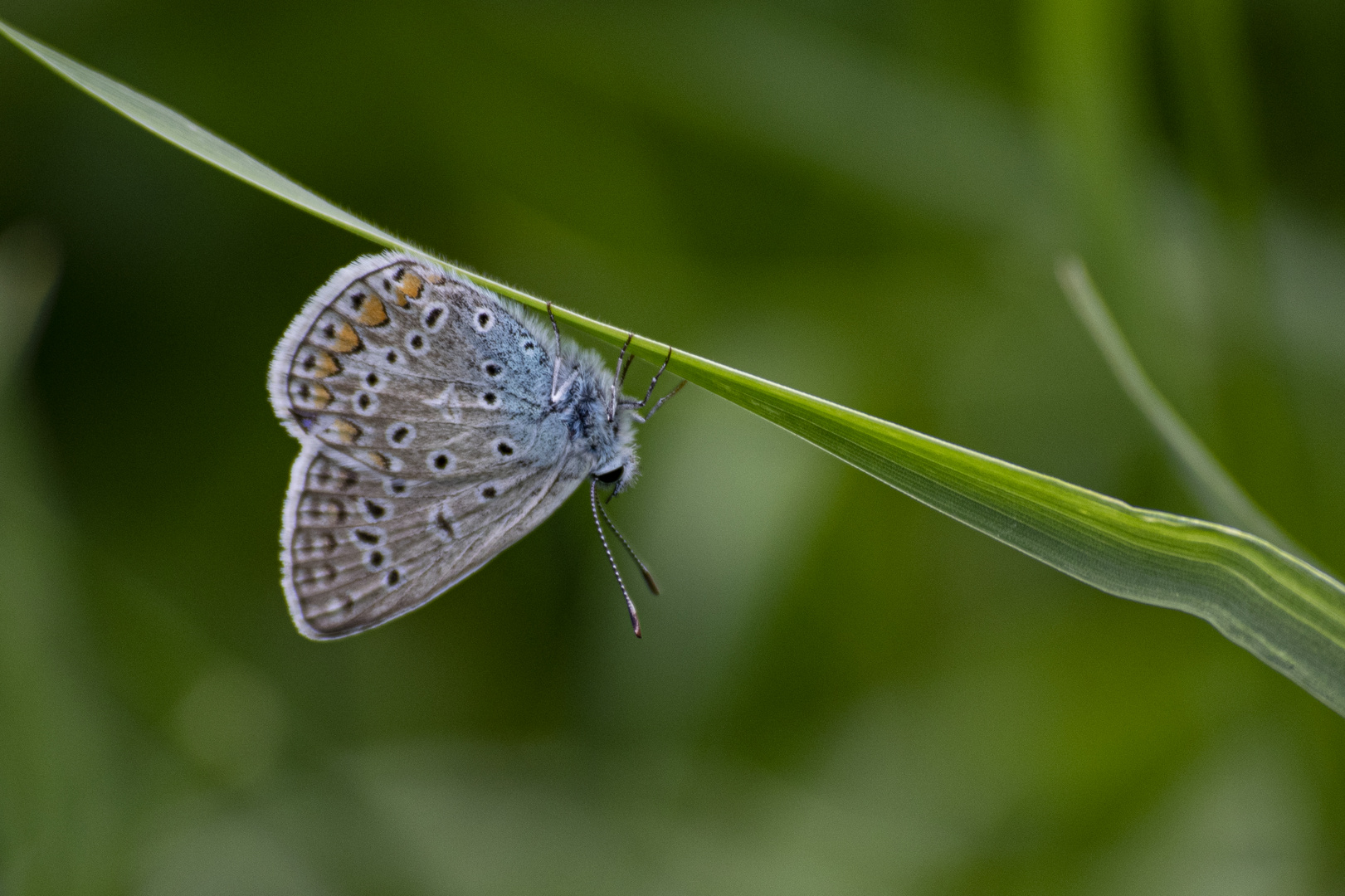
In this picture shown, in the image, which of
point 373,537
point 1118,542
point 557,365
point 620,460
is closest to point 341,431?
point 373,537

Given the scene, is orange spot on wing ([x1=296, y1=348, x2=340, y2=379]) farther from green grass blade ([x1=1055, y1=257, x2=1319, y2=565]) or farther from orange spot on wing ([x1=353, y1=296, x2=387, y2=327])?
green grass blade ([x1=1055, y1=257, x2=1319, y2=565])

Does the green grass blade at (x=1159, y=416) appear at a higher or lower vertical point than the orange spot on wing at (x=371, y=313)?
higher

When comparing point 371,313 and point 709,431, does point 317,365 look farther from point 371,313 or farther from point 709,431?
point 709,431

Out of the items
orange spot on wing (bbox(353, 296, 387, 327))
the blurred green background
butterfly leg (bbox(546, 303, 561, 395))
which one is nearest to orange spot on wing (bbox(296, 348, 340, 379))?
orange spot on wing (bbox(353, 296, 387, 327))

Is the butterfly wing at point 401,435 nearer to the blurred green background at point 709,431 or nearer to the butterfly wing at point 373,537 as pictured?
the butterfly wing at point 373,537

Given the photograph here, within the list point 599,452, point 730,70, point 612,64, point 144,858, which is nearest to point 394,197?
point 612,64

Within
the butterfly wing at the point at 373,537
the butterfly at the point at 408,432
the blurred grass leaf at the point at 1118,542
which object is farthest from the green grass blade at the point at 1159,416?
the butterfly wing at the point at 373,537

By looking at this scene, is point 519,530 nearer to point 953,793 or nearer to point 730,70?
point 953,793
